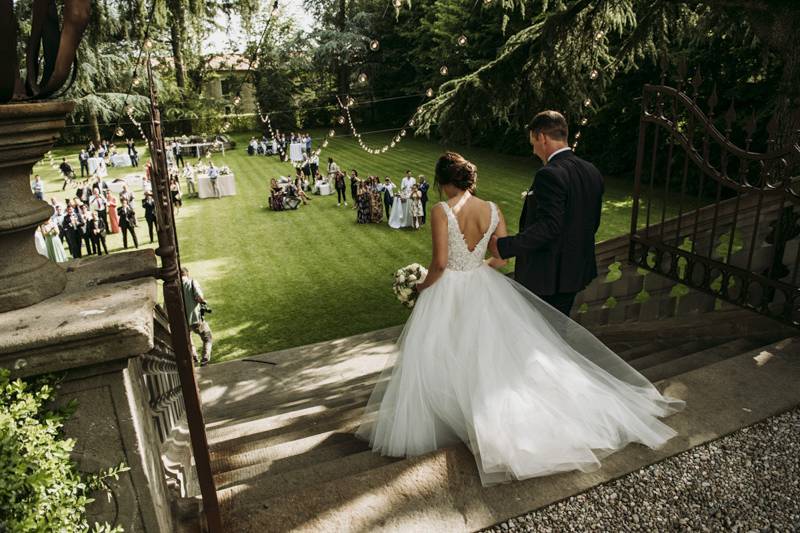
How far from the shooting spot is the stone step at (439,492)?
8.07 feet

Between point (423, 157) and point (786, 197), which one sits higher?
point (786, 197)

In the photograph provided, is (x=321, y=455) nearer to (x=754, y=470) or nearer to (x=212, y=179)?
(x=754, y=470)

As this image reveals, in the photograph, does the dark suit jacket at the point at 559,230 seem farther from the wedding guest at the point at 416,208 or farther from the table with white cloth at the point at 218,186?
the table with white cloth at the point at 218,186

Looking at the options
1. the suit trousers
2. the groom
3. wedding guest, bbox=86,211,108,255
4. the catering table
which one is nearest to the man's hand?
the groom

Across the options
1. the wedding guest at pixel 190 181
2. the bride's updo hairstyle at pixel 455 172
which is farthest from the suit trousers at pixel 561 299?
the wedding guest at pixel 190 181

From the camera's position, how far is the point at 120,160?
2984 cm

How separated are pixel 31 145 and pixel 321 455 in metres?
2.40

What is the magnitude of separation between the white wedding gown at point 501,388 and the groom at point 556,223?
328mm

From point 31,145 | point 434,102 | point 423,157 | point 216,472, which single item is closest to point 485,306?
point 216,472

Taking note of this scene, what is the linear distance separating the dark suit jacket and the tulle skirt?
32 cm

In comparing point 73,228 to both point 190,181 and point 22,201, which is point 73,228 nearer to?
point 190,181

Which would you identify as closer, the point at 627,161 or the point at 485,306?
the point at 485,306

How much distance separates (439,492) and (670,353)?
2962 millimetres

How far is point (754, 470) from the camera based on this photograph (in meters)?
2.88
